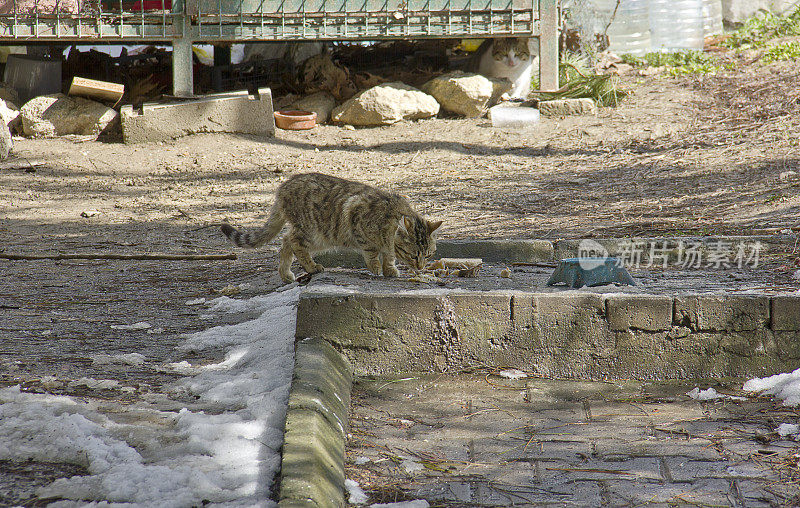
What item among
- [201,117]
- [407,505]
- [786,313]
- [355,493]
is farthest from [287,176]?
[407,505]

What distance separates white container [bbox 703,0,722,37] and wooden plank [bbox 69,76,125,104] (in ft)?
39.1

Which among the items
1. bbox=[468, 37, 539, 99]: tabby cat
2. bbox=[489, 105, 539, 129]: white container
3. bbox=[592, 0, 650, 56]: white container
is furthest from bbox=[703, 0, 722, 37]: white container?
bbox=[489, 105, 539, 129]: white container

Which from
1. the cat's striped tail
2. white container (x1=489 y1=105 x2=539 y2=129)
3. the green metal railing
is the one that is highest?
the green metal railing

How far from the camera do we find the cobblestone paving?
2621 mm

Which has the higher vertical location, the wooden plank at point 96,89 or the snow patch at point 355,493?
the wooden plank at point 96,89

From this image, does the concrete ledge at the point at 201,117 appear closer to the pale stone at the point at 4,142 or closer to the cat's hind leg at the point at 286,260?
the pale stone at the point at 4,142

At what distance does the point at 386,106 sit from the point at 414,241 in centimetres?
717

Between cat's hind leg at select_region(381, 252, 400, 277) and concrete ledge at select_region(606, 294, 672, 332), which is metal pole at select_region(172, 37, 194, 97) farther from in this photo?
concrete ledge at select_region(606, 294, 672, 332)

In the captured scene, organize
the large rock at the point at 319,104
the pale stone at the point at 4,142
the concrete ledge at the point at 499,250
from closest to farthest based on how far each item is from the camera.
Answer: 1. the concrete ledge at the point at 499,250
2. the pale stone at the point at 4,142
3. the large rock at the point at 319,104

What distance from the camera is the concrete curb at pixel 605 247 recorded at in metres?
5.59

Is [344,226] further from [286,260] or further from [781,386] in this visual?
[781,386]

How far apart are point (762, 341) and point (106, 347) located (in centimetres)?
335

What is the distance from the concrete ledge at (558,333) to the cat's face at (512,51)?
9.51 m

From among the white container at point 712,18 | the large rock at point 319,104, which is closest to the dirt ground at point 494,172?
the large rock at point 319,104
